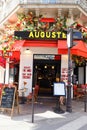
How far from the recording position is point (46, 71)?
18.7 m

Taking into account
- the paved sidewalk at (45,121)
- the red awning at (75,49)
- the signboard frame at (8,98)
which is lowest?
the paved sidewalk at (45,121)

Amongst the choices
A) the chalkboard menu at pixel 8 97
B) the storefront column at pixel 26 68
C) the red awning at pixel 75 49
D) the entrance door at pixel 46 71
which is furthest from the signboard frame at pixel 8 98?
the entrance door at pixel 46 71

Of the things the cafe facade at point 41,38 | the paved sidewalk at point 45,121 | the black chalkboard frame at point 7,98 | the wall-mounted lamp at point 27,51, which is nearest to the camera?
the paved sidewalk at point 45,121

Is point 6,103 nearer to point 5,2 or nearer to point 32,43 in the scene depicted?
point 32,43

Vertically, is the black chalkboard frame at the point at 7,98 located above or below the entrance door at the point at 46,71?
below

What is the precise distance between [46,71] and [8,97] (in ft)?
23.2

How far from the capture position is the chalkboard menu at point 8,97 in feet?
38.3

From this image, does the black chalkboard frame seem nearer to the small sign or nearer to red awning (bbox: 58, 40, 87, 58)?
the small sign

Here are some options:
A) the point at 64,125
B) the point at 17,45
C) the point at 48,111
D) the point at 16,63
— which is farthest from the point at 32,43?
the point at 64,125

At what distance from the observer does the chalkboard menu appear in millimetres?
11664

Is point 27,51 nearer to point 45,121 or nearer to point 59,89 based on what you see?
point 59,89

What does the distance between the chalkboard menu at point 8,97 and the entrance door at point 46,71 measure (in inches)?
237

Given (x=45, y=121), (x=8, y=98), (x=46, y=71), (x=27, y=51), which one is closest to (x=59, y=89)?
(x=45, y=121)

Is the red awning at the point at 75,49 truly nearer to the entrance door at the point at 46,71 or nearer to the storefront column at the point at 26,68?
the entrance door at the point at 46,71
